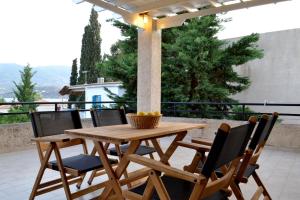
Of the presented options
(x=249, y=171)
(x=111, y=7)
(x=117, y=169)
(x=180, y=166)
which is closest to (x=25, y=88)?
(x=111, y=7)

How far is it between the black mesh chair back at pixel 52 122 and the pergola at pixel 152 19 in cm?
218

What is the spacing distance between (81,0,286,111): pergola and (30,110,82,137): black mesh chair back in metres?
2.18

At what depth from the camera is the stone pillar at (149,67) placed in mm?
5102

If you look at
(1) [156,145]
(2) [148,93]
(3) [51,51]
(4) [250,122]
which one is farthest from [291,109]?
(3) [51,51]

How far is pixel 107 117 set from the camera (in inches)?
130

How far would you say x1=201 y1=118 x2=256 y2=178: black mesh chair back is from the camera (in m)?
1.45

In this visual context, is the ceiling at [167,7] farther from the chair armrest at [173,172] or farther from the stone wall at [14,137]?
the chair armrest at [173,172]

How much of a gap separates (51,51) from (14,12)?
5.05m

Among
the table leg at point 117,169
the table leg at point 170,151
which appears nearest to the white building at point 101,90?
the table leg at point 170,151

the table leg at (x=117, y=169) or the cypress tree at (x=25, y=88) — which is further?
the cypress tree at (x=25, y=88)

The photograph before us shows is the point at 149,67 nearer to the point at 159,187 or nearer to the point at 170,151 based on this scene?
the point at 170,151

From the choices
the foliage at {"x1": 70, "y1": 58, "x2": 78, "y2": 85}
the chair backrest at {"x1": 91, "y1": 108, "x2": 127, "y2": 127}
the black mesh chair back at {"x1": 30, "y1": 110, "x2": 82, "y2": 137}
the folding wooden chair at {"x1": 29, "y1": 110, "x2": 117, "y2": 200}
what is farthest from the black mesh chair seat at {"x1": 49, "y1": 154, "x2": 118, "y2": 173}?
the foliage at {"x1": 70, "y1": 58, "x2": 78, "y2": 85}

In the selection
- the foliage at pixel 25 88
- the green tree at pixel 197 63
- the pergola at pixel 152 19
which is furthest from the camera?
the foliage at pixel 25 88

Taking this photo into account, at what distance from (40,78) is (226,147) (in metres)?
25.3
